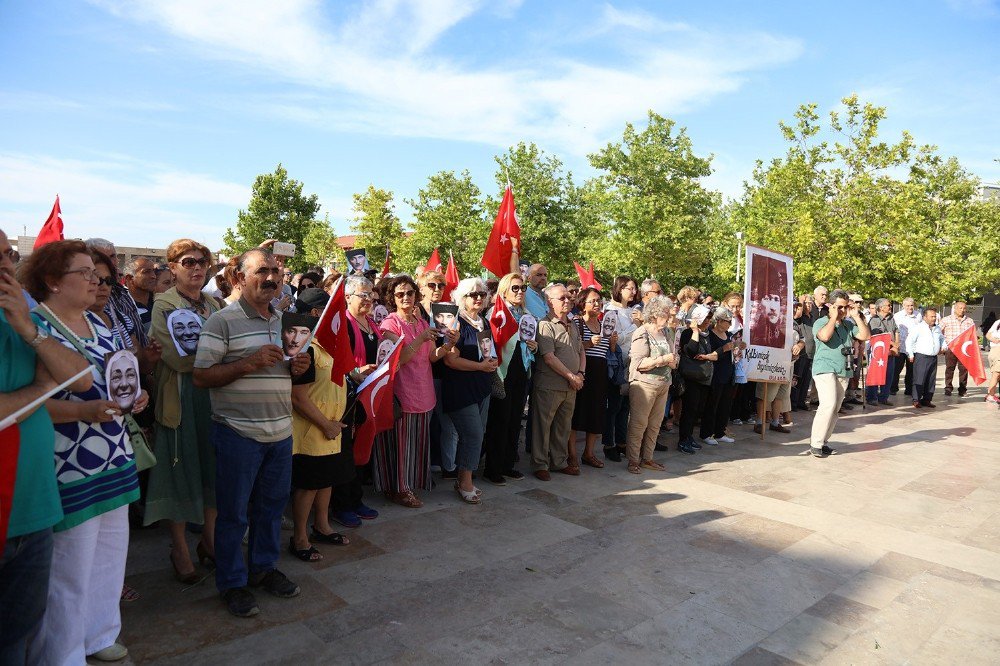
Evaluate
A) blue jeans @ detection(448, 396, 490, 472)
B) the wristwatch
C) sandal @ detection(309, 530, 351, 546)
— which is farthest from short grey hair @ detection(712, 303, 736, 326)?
the wristwatch

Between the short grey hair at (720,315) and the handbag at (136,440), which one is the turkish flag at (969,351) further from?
the handbag at (136,440)

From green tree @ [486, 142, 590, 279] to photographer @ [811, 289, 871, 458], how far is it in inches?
964

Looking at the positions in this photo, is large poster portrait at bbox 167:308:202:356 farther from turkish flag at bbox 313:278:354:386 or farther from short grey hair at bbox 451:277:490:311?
short grey hair at bbox 451:277:490:311

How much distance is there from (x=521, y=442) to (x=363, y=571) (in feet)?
14.4

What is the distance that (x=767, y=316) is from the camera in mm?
8820

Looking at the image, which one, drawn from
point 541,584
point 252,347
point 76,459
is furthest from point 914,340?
point 76,459

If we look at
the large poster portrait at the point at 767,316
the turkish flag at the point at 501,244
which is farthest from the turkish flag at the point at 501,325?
the large poster portrait at the point at 767,316

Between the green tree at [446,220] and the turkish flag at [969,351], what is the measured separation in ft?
77.3

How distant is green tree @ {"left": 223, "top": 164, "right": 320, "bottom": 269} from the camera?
137 ft

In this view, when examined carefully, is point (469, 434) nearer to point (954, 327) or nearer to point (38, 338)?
point (38, 338)

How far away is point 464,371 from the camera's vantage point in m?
5.79

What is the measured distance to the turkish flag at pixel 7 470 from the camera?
2152mm

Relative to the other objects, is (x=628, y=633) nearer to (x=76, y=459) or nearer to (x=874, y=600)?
(x=874, y=600)

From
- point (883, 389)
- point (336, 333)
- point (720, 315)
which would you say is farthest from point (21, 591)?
point (883, 389)
